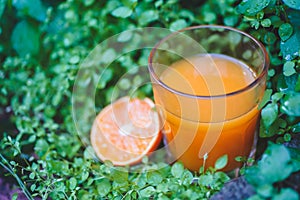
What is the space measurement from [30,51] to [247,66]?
87cm

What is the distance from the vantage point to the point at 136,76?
1.66 meters

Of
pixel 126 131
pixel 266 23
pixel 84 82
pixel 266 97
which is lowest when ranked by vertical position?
pixel 126 131

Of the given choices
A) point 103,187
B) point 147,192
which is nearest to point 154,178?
point 147,192

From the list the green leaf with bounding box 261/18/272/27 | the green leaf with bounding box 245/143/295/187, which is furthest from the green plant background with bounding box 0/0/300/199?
the green leaf with bounding box 245/143/295/187

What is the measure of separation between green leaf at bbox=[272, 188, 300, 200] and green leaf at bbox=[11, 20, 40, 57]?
121cm

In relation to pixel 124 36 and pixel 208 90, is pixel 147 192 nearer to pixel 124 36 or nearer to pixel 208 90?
pixel 208 90

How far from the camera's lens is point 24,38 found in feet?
5.77

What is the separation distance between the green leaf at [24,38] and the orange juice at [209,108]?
0.65 m

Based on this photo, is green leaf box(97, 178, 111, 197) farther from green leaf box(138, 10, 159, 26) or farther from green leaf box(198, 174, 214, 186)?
green leaf box(138, 10, 159, 26)

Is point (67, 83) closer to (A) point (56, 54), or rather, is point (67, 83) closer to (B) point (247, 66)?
(A) point (56, 54)

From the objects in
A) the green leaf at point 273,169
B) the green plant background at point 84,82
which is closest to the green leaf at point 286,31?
the green plant background at point 84,82

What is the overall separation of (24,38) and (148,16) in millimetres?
507

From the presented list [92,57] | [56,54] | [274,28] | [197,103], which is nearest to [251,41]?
[274,28]

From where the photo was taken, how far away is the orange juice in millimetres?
1170
